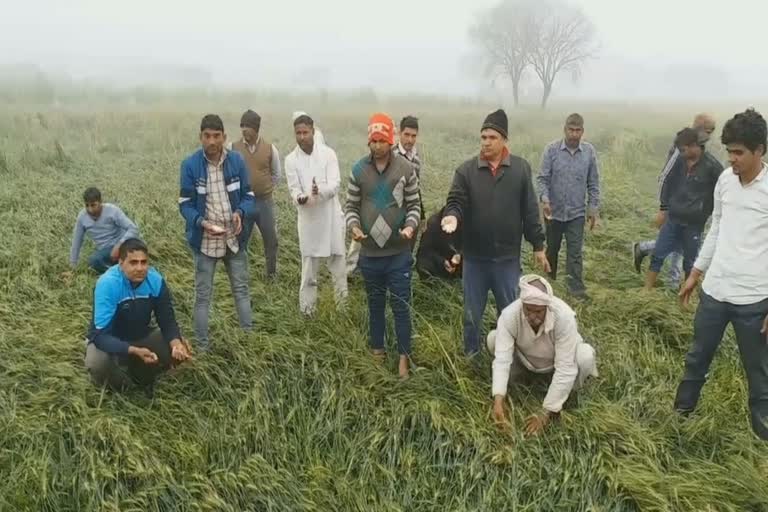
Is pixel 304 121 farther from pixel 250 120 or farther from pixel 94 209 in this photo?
pixel 94 209

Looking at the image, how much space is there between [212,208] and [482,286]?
1759 mm

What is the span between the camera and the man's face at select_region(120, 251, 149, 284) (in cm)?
307

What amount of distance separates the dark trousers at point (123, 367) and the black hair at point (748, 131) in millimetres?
3158

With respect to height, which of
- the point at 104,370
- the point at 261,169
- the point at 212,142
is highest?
→ the point at 212,142

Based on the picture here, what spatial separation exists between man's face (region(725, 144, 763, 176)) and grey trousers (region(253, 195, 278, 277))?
11.3ft

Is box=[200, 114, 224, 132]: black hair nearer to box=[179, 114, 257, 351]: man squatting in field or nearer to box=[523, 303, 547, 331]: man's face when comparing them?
box=[179, 114, 257, 351]: man squatting in field

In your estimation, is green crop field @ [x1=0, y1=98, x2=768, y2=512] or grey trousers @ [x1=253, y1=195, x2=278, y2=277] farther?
grey trousers @ [x1=253, y1=195, x2=278, y2=277]

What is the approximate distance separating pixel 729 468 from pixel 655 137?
15244 millimetres

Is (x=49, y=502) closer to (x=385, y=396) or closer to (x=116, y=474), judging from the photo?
(x=116, y=474)

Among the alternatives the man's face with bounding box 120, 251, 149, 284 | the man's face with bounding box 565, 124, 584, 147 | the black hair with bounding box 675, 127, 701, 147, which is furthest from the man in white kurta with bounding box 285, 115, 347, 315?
the black hair with bounding box 675, 127, 701, 147

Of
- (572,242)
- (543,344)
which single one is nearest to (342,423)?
(543,344)

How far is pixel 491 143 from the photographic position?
316cm

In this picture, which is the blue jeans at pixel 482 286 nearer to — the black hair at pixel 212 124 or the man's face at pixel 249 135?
the black hair at pixel 212 124

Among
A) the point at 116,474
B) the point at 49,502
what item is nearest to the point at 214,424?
the point at 116,474
